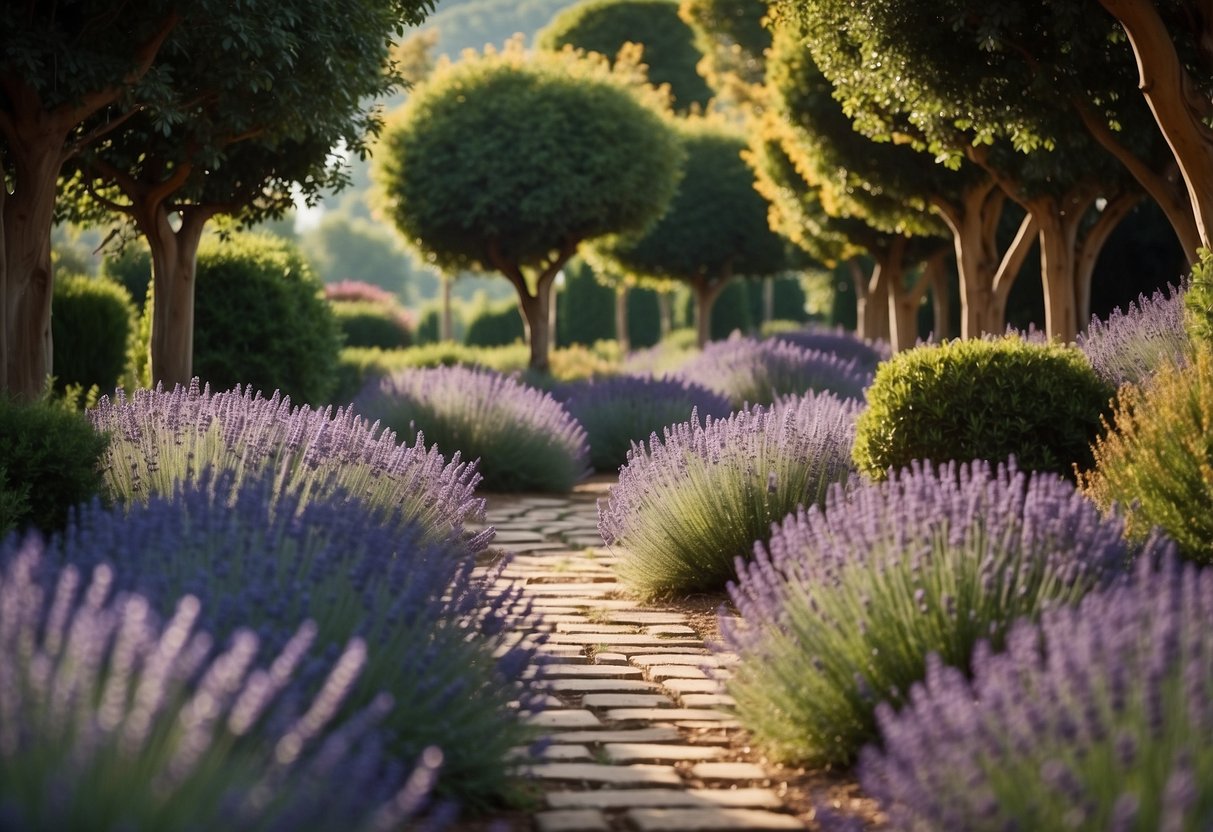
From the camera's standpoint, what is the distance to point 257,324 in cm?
1228

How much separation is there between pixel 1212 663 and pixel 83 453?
15.2ft

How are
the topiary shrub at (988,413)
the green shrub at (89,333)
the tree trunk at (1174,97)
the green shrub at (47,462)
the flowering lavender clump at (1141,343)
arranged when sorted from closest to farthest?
the green shrub at (47,462), the topiary shrub at (988,413), the flowering lavender clump at (1141,343), the tree trunk at (1174,97), the green shrub at (89,333)

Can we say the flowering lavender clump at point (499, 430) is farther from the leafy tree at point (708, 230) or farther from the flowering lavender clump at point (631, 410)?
the leafy tree at point (708, 230)

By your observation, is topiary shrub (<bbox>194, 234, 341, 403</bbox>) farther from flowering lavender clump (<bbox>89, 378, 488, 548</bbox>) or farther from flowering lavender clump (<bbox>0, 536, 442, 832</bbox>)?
flowering lavender clump (<bbox>0, 536, 442, 832</bbox>)

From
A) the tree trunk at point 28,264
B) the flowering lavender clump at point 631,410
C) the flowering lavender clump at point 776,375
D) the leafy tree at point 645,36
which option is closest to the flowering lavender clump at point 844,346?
the flowering lavender clump at point 776,375

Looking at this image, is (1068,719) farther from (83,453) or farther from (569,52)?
(569,52)

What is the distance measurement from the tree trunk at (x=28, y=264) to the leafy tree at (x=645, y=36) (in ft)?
95.9

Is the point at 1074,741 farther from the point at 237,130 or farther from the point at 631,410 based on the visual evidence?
the point at 631,410

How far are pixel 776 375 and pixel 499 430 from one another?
395 centimetres

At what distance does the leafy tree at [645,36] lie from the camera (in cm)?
3638

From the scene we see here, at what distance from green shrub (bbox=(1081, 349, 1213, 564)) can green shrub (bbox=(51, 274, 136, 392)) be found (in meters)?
10.9

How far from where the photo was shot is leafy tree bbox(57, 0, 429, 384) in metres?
7.82

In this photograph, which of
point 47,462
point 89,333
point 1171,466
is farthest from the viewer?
point 89,333

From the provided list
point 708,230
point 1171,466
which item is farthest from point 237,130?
point 708,230
